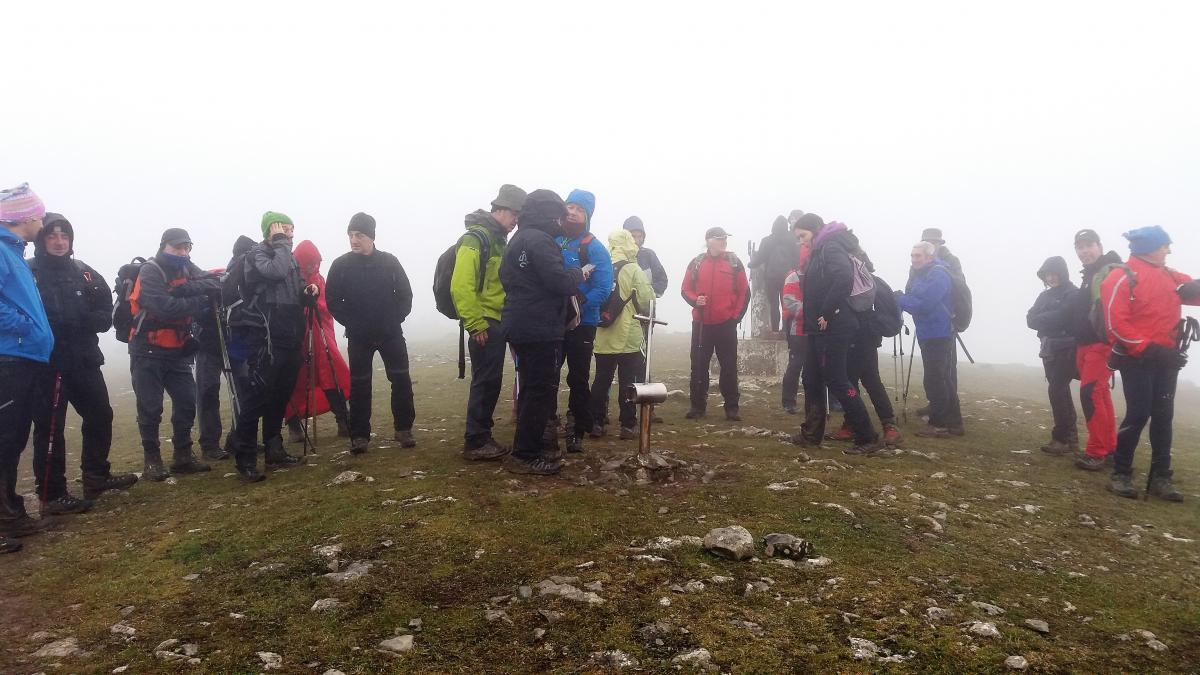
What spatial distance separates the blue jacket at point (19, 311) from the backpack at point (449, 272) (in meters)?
3.48

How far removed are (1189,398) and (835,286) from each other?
62.4ft

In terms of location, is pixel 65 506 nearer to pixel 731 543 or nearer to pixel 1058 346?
pixel 731 543

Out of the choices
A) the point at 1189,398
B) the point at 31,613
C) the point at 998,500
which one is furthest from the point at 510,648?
the point at 1189,398

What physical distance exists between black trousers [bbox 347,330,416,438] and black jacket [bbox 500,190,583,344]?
2.07 meters

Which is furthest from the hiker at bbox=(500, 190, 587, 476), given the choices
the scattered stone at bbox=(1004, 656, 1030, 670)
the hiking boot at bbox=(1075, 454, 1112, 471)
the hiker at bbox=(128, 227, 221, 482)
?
the hiking boot at bbox=(1075, 454, 1112, 471)

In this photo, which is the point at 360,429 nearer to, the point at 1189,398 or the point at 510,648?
the point at 510,648

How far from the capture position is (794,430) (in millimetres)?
9062

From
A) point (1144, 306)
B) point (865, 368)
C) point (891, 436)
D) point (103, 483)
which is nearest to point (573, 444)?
point (891, 436)

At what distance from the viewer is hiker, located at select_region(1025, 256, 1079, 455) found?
816cm

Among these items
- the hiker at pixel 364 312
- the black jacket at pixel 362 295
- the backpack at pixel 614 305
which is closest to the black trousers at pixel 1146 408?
the backpack at pixel 614 305

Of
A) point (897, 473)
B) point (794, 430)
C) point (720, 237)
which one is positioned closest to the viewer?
point (897, 473)

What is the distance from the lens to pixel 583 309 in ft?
24.7

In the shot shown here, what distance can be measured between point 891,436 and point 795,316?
2214mm

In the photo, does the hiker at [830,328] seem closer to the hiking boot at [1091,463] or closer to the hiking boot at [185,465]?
the hiking boot at [1091,463]
